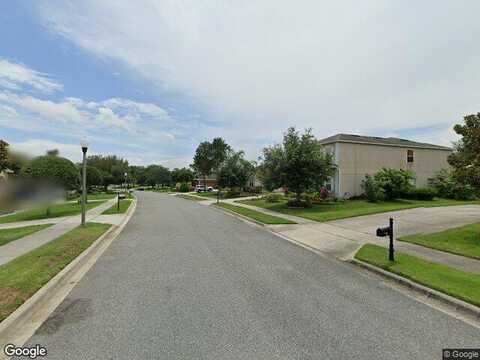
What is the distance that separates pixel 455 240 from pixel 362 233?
2878mm

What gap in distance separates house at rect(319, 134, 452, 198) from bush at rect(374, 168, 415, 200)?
76.8 inches

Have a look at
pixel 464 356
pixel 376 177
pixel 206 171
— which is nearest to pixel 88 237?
pixel 464 356

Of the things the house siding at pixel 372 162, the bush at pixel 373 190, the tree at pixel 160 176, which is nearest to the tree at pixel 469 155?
the bush at pixel 373 190

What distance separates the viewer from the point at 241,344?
318cm

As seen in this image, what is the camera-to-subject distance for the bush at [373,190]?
2247 centimetres

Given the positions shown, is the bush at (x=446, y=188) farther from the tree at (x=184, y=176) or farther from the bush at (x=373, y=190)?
the tree at (x=184, y=176)

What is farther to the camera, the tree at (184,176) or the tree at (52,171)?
the tree at (184,176)

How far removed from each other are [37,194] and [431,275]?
19442 mm

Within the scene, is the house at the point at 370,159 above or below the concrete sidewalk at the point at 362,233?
above

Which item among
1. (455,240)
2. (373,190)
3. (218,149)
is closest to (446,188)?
(373,190)

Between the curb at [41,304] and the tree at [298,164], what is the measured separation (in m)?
14.5

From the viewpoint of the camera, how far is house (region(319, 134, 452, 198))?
24.1 meters

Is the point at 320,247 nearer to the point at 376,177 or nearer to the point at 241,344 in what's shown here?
the point at 241,344

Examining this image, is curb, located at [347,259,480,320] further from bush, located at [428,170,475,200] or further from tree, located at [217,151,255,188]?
tree, located at [217,151,255,188]
